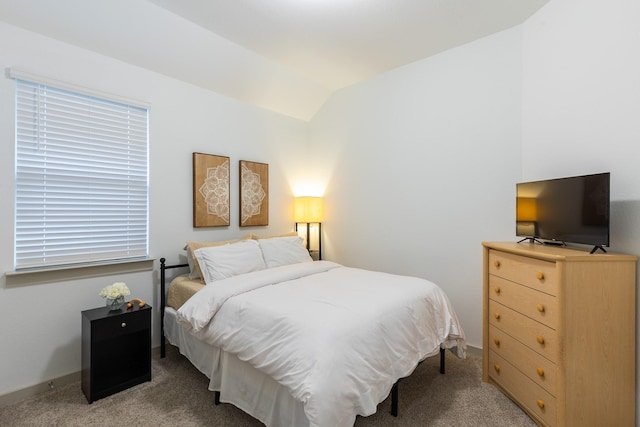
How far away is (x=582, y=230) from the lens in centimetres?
187

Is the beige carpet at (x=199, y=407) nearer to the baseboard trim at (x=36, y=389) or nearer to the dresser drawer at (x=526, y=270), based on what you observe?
the baseboard trim at (x=36, y=389)

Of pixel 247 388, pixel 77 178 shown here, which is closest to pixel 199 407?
pixel 247 388

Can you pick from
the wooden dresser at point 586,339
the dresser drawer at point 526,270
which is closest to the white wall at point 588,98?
the wooden dresser at point 586,339

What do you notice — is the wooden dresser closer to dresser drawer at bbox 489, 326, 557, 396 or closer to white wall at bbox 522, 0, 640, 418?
dresser drawer at bbox 489, 326, 557, 396

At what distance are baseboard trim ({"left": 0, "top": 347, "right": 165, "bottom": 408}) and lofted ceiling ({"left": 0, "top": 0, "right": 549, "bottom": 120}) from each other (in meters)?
2.51

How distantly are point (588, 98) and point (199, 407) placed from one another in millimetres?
3296

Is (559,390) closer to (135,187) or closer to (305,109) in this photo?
(135,187)

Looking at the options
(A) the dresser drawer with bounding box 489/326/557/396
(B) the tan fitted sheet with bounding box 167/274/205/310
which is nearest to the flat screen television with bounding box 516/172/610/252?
(A) the dresser drawer with bounding box 489/326/557/396

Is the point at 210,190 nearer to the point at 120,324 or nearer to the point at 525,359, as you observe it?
the point at 120,324

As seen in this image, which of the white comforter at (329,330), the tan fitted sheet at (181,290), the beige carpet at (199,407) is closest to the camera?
the white comforter at (329,330)

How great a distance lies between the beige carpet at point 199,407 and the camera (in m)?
1.91

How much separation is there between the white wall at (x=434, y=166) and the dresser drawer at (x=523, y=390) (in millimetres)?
634

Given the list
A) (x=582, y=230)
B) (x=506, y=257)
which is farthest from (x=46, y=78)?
(x=582, y=230)

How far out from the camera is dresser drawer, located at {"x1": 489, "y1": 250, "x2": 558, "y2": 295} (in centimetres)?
178
